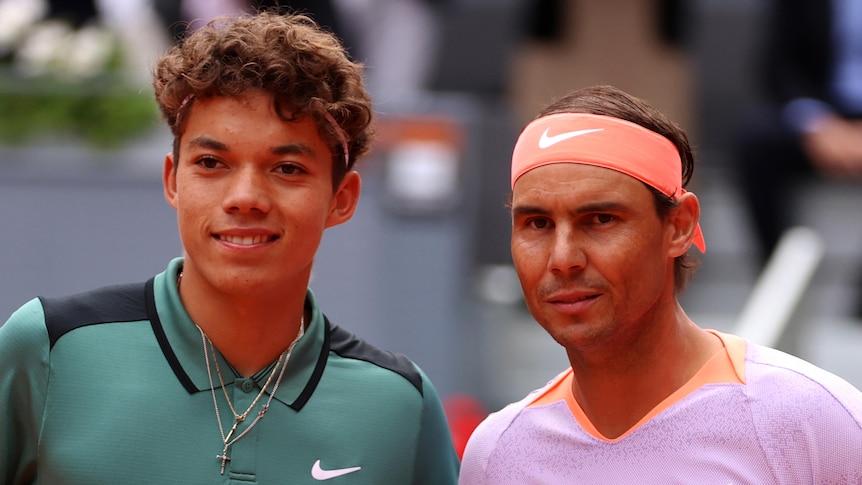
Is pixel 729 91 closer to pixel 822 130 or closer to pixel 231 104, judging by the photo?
pixel 822 130

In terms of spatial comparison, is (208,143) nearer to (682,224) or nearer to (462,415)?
(682,224)

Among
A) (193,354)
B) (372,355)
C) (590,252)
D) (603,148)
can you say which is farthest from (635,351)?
(193,354)

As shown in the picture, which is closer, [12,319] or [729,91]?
[12,319]

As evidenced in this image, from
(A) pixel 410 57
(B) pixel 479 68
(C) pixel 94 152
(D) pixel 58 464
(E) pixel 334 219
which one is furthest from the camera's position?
(B) pixel 479 68

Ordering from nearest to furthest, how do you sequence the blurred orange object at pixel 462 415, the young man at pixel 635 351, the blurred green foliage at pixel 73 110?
the young man at pixel 635 351 → the blurred orange object at pixel 462 415 → the blurred green foliage at pixel 73 110

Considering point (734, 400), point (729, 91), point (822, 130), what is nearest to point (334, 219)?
point (734, 400)

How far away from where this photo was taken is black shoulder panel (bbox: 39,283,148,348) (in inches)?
128

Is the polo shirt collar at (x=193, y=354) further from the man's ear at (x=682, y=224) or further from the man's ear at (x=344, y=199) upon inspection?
the man's ear at (x=682, y=224)

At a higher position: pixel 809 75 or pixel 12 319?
pixel 809 75

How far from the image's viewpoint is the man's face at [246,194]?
3281 mm

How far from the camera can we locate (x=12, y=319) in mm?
3234

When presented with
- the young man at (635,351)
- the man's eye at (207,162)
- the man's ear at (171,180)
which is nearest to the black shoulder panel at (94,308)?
the man's ear at (171,180)

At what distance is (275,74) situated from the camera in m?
3.37

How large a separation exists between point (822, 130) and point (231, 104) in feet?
15.7
